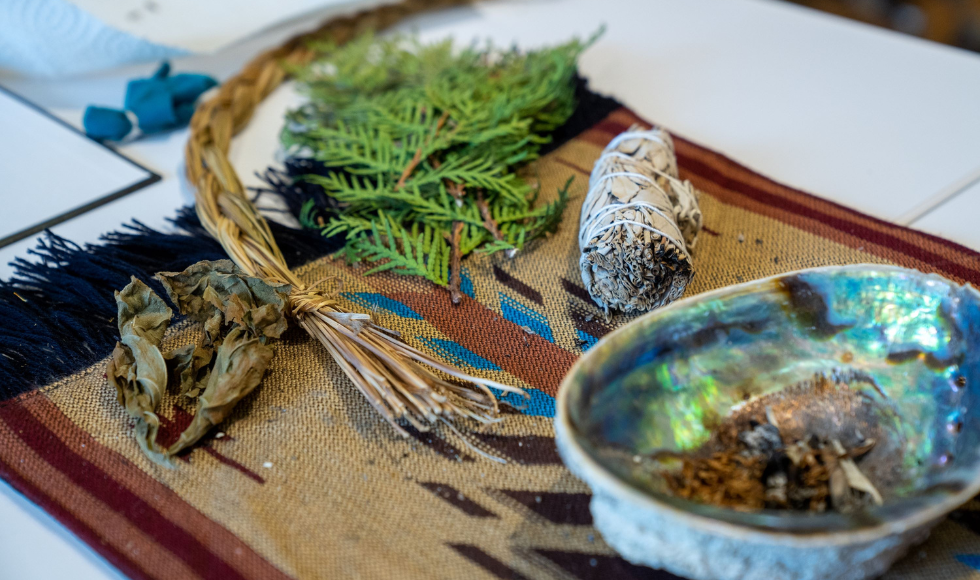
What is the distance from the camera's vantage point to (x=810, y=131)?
100 centimetres

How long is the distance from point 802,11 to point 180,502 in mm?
1317

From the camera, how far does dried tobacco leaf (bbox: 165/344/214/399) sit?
61cm

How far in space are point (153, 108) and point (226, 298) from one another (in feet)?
1.57

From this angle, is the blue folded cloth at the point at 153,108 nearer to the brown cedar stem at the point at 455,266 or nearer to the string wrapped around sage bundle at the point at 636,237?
the brown cedar stem at the point at 455,266

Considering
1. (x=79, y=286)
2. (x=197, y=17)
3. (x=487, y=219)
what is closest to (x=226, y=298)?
(x=79, y=286)

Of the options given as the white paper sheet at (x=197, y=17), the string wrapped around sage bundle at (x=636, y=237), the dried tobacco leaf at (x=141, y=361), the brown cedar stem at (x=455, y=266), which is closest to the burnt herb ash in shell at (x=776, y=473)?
the string wrapped around sage bundle at (x=636, y=237)

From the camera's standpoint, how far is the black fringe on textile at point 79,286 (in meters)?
0.64

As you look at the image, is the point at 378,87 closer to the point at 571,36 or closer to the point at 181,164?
the point at 181,164

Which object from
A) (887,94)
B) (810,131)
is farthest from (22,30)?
(887,94)

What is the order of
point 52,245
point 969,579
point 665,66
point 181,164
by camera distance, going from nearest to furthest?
point 969,579 < point 52,245 < point 181,164 < point 665,66

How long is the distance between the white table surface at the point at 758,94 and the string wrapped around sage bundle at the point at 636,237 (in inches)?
11.4

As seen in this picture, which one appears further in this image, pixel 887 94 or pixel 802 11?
pixel 802 11

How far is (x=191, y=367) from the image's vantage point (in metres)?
0.61

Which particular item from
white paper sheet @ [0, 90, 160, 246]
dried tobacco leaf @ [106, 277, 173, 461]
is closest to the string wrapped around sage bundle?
dried tobacco leaf @ [106, 277, 173, 461]
